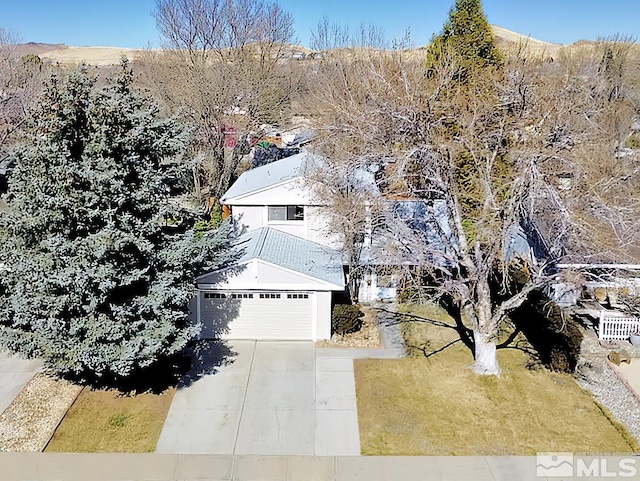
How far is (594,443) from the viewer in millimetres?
12078

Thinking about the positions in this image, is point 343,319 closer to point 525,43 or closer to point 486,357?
point 486,357

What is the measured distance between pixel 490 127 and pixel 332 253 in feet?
23.4

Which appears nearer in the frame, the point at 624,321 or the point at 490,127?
the point at 490,127

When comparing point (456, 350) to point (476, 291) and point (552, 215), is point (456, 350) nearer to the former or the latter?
point (476, 291)

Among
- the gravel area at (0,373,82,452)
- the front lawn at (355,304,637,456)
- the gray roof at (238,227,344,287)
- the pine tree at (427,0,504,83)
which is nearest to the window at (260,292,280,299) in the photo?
the gray roof at (238,227,344,287)

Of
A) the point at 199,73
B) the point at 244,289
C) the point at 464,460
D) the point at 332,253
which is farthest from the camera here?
the point at 199,73

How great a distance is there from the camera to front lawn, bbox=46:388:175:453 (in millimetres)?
11836

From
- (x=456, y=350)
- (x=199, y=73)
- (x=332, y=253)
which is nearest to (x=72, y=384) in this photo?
(x=332, y=253)

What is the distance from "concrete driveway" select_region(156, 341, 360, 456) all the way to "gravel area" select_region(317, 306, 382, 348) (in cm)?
85

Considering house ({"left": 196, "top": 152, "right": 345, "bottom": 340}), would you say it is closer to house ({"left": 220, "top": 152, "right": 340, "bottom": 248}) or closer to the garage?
the garage

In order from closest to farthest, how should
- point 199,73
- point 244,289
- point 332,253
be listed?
1. point 244,289
2. point 332,253
3. point 199,73

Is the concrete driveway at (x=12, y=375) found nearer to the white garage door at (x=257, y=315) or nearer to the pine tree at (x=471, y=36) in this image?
the white garage door at (x=257, y=315)

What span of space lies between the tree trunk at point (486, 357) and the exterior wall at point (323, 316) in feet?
14.6

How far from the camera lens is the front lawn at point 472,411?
12.0 meters
